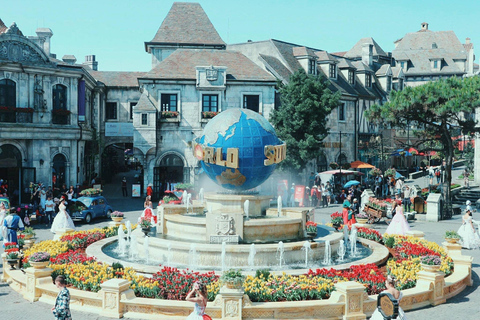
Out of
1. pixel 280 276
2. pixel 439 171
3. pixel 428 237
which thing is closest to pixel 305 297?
pixel 280 276

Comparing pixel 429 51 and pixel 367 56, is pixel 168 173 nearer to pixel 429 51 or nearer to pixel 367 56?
pixel 367 56

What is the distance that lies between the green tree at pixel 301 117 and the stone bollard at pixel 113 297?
82.1ft

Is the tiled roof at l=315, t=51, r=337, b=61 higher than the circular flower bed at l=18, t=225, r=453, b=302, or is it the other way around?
the tiled roof at l=315, t=51, r=337, b=61

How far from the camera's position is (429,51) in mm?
73125

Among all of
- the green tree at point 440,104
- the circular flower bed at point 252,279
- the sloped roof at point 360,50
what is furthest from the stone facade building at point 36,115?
the sloped roof at point 360,50

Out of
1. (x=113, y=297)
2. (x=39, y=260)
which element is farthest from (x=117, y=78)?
(x=113, y=297)

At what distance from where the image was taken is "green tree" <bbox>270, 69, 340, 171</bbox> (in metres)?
35.5

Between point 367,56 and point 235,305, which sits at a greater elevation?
point 367,56

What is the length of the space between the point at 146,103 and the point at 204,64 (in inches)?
234

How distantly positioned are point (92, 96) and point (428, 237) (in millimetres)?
30676

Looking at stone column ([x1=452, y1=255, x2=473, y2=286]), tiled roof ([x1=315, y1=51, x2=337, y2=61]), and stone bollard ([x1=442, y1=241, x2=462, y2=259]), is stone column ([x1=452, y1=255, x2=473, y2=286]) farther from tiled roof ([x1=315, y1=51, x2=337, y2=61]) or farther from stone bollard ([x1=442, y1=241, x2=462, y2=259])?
tiled roof ([x1=315, y1=51, x2=337, y2=61])

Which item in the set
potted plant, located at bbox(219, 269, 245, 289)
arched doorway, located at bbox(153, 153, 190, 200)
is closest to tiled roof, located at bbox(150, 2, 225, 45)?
arched doorway, located at bbox(153, 153, 190, 200)

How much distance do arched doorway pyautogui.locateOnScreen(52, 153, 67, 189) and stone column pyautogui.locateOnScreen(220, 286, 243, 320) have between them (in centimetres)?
2627

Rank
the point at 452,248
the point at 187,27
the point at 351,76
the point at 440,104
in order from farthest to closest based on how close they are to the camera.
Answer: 1. the point at 351,76
2. the point at 187,27
3. the point at 440,104
4. the point at 452,248
